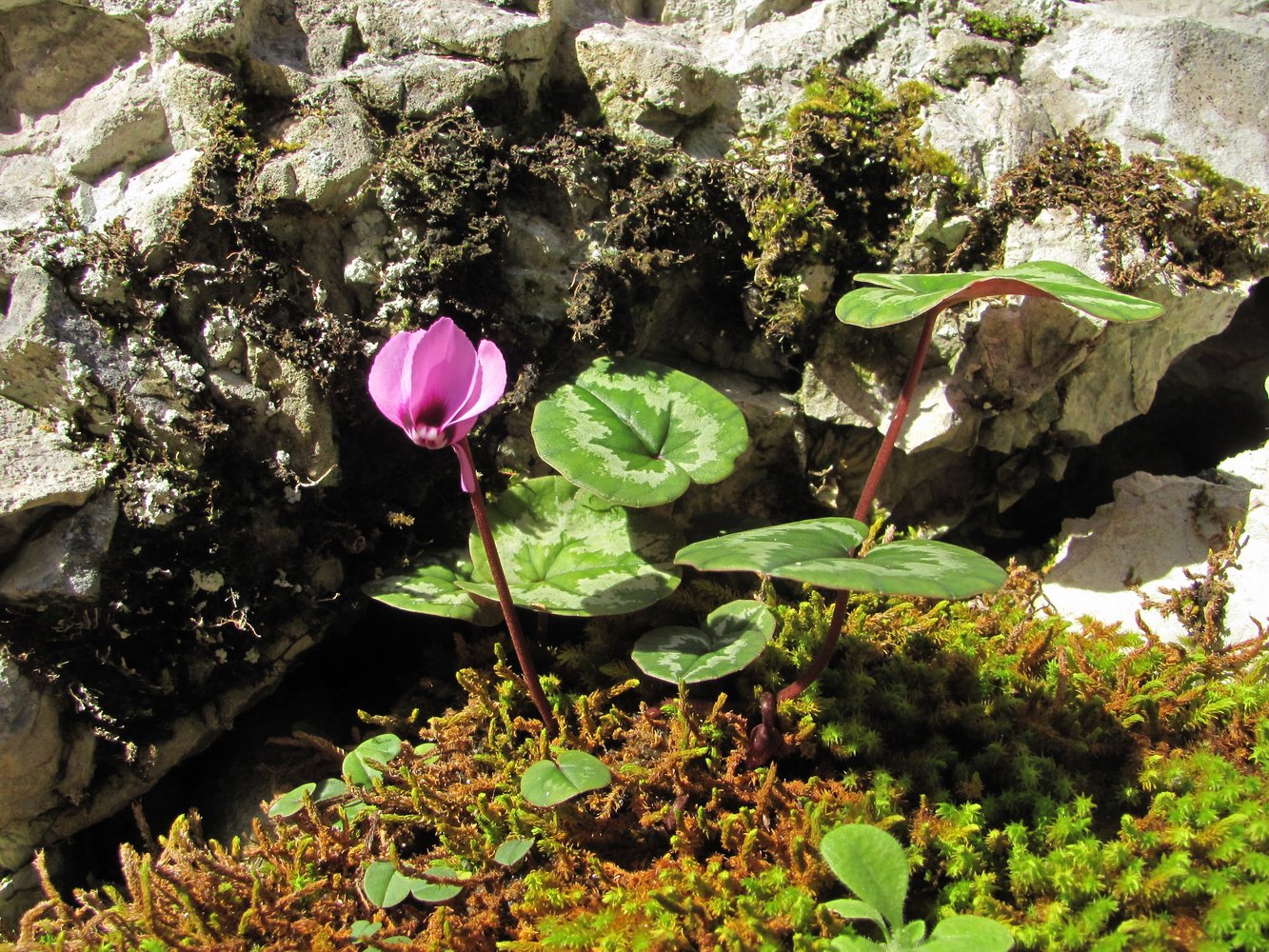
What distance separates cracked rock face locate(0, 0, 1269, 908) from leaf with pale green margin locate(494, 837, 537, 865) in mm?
866

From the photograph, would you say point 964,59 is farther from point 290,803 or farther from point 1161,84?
point 290,803

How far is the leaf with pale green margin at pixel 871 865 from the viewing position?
1464 millimetres

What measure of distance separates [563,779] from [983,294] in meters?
1.31

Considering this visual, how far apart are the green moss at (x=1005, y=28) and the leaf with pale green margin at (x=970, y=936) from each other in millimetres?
2455

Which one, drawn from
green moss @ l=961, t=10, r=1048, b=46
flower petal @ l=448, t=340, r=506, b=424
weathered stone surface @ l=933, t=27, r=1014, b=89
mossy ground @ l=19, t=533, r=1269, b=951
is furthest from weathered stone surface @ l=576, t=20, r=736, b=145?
mossy ground @ l=19, t=533, r=1269, b=951

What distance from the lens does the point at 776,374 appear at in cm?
252

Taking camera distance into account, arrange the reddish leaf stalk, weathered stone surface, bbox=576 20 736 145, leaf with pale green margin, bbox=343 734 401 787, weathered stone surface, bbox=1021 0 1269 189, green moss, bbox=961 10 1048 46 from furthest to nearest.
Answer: green moss, bbox=961 10 1048 46 → weathered stone surface, bbox=1021 0 1269 189 → weathered stone surface, bbox=576 20 736 145 → leaf with pale green margin, bbox=343 734 401 787 → the reddish leaf stalk

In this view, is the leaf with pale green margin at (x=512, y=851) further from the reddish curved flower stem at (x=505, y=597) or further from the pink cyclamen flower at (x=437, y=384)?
the pink cyclamen flower at (x=437, y=384)

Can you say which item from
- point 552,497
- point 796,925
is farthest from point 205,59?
point 796,925

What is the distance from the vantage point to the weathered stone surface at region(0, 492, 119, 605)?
189 centimetres

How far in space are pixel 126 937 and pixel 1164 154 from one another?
3.21 metres

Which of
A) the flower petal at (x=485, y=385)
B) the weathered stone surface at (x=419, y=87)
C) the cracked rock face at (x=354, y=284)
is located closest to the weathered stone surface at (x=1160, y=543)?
the cracked rock face at (x=354, y=284)

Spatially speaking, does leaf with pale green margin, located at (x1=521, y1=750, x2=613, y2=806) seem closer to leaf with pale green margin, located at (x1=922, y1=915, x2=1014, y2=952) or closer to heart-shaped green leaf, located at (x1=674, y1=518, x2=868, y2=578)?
heart-shaped green leaf, located at (x1=674, y1=518, x2=868, y2=578)

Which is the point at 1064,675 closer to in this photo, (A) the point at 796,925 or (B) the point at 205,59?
(A) the point at 796,925
